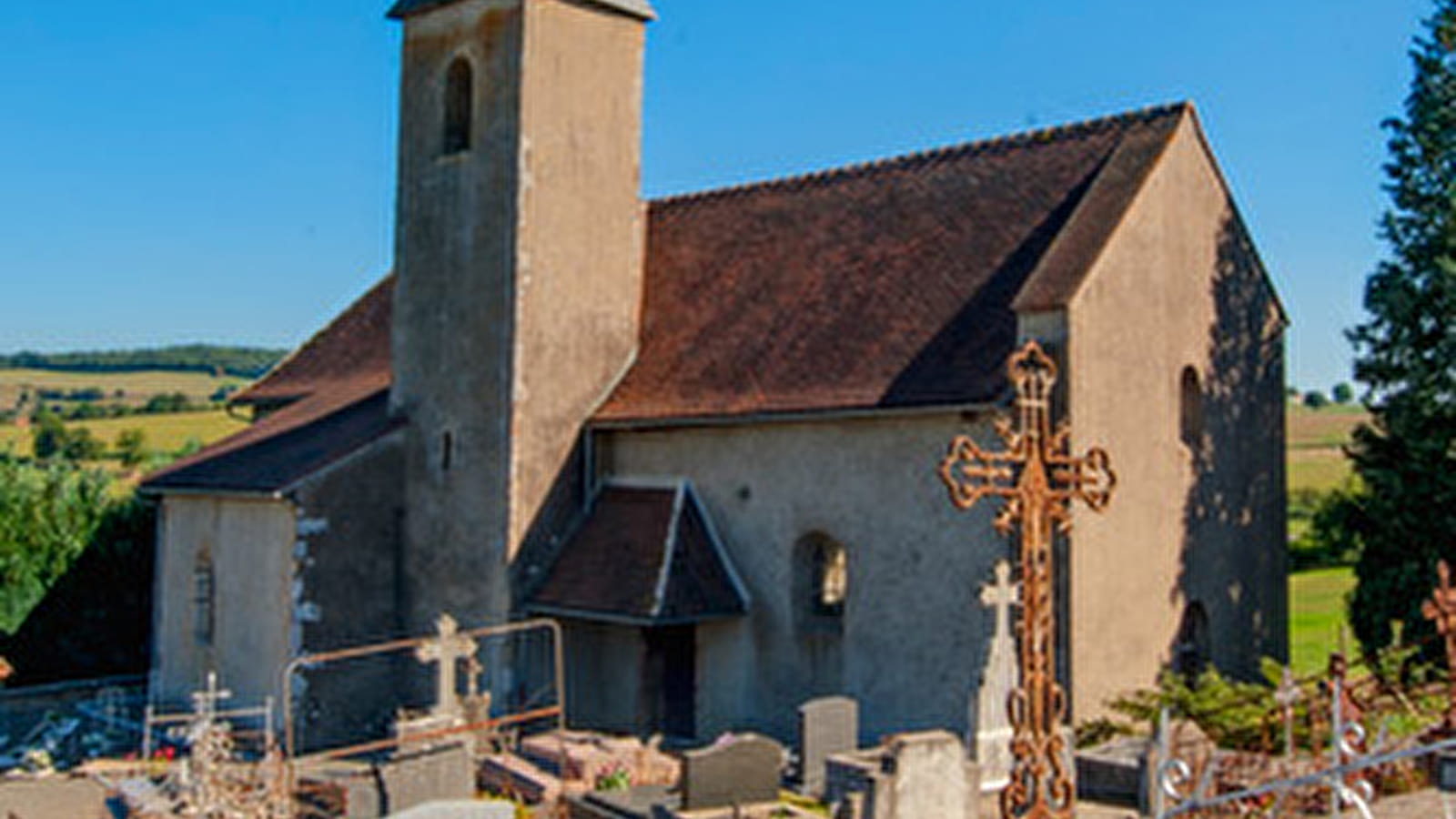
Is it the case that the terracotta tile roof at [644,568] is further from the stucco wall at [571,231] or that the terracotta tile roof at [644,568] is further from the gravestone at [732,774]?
the gravestone at [732,774]

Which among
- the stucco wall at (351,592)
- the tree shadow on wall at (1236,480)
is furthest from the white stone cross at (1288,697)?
the stucco wall at (351,592)

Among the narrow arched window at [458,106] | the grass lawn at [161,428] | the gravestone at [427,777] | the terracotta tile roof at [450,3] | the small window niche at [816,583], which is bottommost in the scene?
the gravestone at [427,777]

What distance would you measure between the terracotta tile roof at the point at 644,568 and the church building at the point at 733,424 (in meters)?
0.05

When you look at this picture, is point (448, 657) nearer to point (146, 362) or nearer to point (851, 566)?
point (851, 566)

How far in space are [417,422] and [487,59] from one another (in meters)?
5.59

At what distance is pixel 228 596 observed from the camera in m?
23.5

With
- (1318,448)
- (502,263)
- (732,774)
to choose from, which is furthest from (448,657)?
(1318,448)

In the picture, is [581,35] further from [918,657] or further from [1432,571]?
[1432,571]

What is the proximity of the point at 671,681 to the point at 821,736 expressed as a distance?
4.18 meters

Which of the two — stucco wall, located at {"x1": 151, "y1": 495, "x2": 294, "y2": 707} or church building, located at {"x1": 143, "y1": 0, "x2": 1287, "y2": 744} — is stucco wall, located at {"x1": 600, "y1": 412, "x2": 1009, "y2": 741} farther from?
stucco wall, located at {"x1": 151, "y1": 495, "x2": 294, "y2": 707}

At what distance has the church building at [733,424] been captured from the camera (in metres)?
18.4

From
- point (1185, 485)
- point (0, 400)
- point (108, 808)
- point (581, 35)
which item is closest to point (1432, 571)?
point (1185, 485)

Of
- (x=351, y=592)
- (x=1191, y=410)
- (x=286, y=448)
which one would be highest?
(x=1191, y=410)

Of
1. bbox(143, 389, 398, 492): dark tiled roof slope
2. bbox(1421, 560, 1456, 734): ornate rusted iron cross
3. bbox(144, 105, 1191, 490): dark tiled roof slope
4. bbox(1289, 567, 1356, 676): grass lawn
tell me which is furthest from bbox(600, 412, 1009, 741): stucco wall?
bbox(1289, 567, 1356, 676): grass lawn
